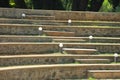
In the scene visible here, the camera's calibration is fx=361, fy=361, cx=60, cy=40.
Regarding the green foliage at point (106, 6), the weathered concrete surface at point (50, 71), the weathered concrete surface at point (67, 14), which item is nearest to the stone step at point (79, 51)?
the weathered concrete surface at point (50, 71)

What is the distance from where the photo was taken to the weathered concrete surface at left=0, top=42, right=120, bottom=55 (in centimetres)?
1103

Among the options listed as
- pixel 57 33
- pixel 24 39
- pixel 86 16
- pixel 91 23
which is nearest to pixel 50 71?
pixel 24 39

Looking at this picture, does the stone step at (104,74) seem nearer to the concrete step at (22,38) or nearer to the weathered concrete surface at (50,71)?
the weathered concrete surface at (50,71)

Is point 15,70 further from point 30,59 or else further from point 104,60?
point 104,60

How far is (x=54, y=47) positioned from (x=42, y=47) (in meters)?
0.42

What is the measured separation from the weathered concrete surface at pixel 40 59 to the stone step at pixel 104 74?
2.87ft

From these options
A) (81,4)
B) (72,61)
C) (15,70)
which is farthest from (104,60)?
(81,4)

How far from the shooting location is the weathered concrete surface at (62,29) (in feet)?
40.9

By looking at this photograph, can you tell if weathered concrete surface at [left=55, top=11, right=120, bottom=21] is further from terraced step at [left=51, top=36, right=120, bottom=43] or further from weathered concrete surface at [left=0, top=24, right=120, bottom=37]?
terraced step at [left=51, top=36, right=120, bottom=43]

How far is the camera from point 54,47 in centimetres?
1173

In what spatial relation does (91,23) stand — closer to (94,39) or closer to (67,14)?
(67,14)

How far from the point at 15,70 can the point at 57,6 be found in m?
12.1

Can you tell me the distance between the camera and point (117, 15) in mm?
15594

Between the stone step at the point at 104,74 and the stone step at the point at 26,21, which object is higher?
the stone step at the point at 26,21
